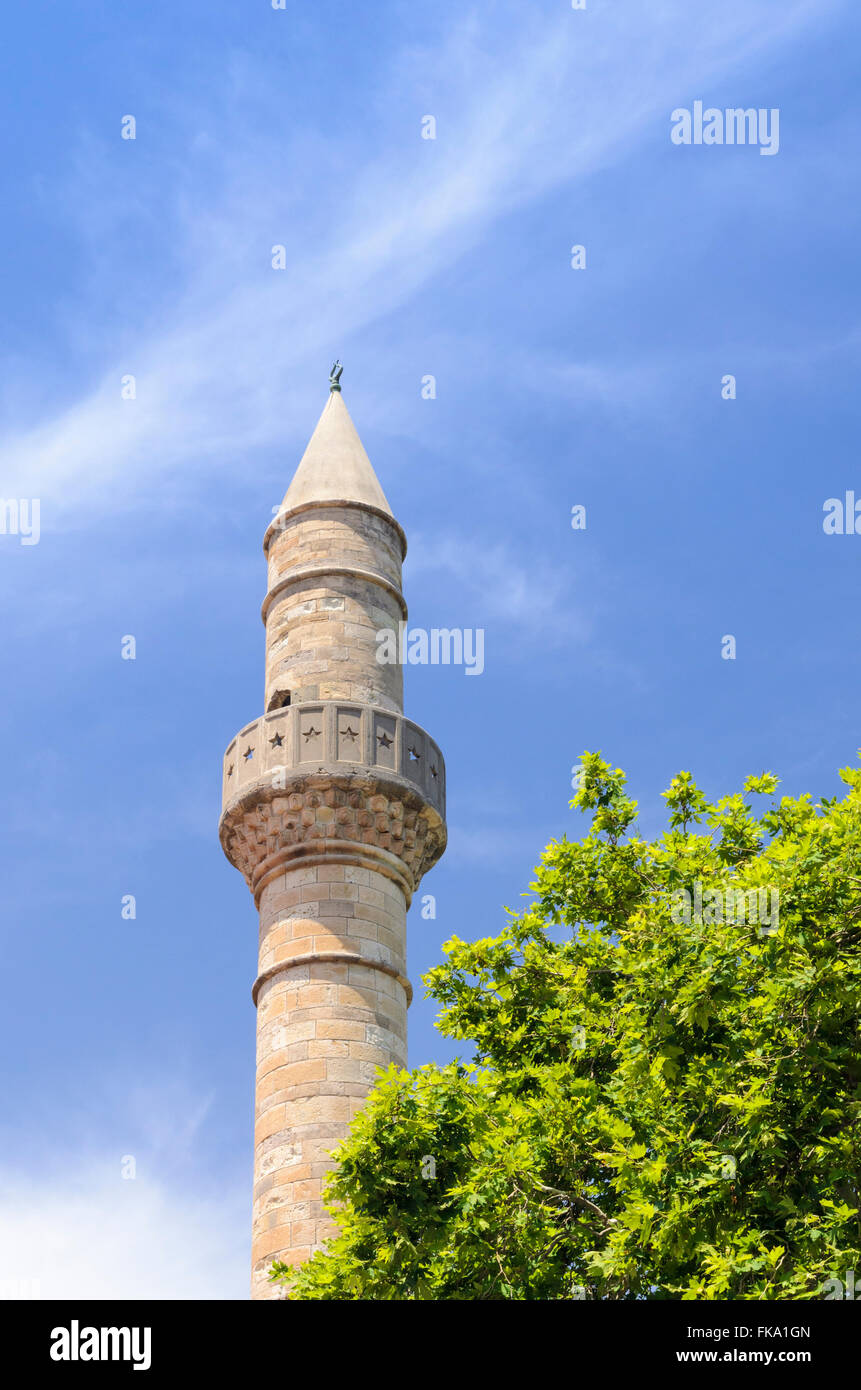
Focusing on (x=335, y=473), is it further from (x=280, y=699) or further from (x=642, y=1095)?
(x=642, y=1095)

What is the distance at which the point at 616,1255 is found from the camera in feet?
45.3

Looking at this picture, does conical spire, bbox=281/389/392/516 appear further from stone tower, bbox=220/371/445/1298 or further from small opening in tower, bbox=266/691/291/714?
small opening in tower, bbox=266/691/291/714

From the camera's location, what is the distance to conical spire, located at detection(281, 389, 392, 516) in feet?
82.5

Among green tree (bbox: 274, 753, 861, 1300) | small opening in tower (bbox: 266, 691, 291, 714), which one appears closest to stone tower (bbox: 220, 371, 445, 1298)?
small opening in tower (bbox: 266, 691, 291, 714)

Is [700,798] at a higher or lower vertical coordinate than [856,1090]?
higher

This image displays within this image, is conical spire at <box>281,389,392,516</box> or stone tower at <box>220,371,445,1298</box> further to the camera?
conical spire at <box>281,389,392,516</box>

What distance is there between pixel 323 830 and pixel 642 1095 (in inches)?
316

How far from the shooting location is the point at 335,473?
83.9 feet

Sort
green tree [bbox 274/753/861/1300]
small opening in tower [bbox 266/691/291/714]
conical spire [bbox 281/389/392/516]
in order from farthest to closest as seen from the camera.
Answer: conical spire [bbox 281/389/392/516] → small opening in tower [bbox 266/691/291/714] → green tree [bbox 274/753/861/1300]

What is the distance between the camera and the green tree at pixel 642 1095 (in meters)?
13.2

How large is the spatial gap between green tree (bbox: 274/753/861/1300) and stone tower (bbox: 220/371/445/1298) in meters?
2.45
